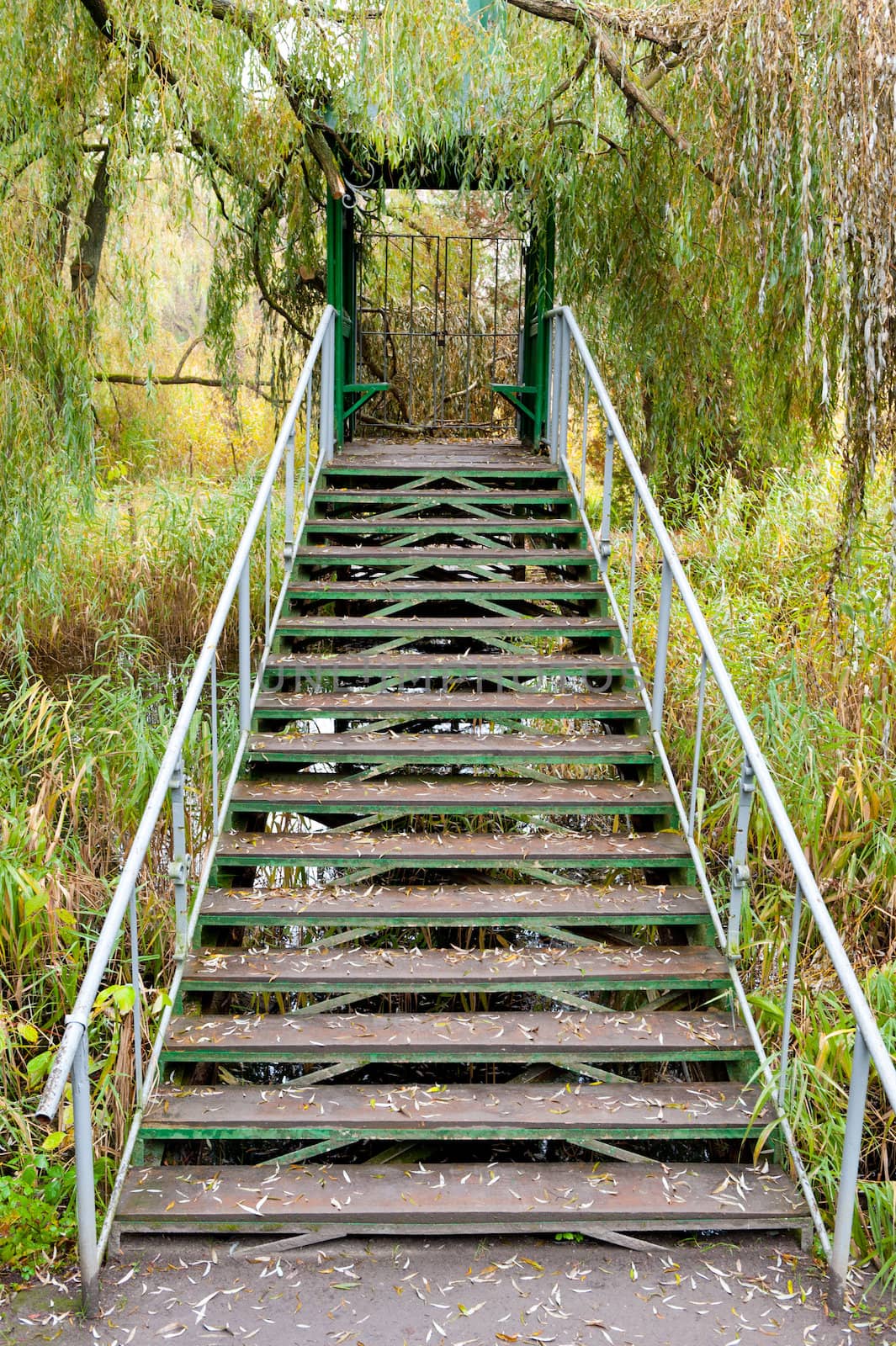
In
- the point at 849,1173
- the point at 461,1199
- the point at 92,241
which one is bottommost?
the point at 461,1199

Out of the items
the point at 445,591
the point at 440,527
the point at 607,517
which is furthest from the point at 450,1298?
the point at 440,527

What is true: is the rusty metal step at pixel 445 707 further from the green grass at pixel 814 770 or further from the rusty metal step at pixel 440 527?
the rusty metal step at pixel 440 527

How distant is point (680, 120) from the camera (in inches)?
228

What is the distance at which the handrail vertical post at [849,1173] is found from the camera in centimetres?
295

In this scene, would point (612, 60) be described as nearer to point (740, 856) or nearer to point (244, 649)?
point (244, 649)

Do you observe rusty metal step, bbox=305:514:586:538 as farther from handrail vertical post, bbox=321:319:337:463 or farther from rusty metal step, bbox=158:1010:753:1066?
rusty metal step, bbox=158:1010:753:1066

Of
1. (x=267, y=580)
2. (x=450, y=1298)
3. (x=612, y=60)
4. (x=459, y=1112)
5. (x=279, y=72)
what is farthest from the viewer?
(x=279, y=72)

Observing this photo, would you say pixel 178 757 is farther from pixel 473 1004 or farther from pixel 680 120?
pixel 680 120

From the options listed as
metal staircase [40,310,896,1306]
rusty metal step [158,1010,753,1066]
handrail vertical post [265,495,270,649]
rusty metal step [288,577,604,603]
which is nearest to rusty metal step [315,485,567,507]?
metal staircase [40,310,896,1306]

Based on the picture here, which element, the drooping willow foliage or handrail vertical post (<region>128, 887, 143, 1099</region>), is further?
the drooping willow foliage

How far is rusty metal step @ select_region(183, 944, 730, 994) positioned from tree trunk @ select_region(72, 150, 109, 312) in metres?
3.86

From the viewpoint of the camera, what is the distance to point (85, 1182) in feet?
9.61

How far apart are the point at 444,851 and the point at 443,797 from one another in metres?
0.33

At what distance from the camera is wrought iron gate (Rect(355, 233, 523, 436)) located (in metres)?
9.60
